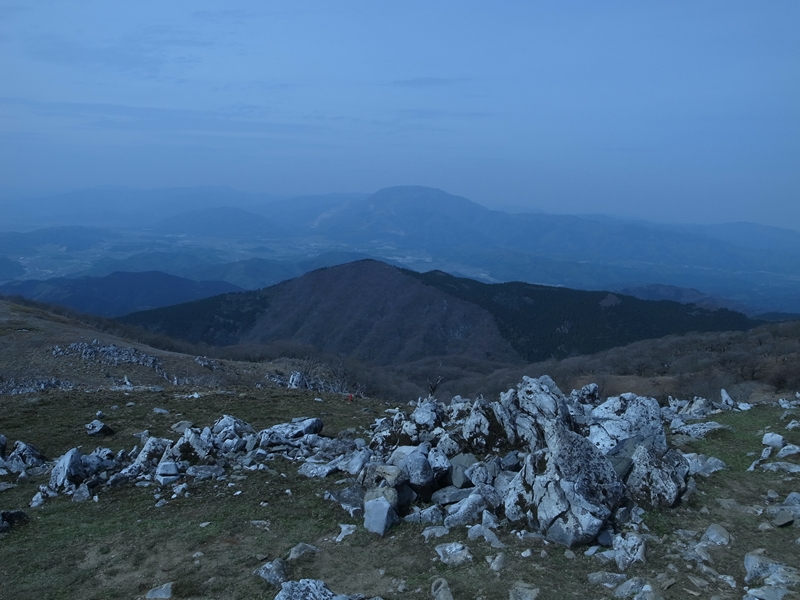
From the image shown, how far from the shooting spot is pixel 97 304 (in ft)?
651

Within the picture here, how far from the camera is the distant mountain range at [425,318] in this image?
102875 millimetres

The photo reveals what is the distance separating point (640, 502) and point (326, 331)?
115726 millimetres

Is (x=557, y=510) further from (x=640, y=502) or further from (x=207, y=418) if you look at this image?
(x=207, y=418)

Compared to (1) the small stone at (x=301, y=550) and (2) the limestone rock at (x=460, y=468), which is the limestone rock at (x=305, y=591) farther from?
(2) the limestone rock at (x=460, y=468)

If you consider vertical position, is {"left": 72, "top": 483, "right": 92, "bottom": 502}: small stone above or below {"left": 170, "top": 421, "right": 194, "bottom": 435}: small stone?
below

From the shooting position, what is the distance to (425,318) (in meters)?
123

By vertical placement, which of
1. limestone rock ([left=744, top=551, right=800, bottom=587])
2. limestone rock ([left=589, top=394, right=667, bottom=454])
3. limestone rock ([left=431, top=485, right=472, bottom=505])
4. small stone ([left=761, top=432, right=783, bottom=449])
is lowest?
limestone rock ([left=431, top=485, right=472, bottom=505])

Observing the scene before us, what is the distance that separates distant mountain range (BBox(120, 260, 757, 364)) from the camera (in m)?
103

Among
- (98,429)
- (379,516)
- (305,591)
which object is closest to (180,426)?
(98,429)

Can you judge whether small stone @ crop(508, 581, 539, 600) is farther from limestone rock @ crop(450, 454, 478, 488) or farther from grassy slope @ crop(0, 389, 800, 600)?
limestone rock @ crop(450, 454, 478, 488)

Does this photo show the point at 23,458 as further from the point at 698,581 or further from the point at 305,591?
the point at 698,581

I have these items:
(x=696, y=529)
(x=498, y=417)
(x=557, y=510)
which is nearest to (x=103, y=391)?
(x=498, y=417)

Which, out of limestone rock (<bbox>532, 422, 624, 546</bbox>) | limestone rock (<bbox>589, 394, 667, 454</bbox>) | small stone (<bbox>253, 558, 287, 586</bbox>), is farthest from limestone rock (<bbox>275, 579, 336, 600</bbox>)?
limestone rock (<bbox>589, 394, 667, 454</bbox>)

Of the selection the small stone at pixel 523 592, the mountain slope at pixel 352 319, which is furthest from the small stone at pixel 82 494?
the mountain slope at pixel 352 319
